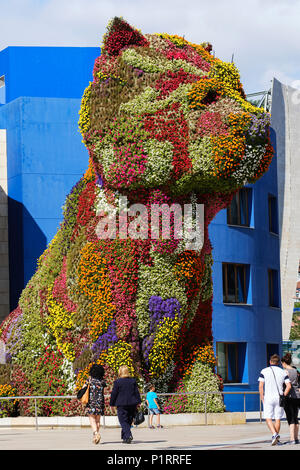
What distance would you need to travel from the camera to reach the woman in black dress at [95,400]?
13.3m

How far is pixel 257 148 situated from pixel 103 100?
2.95 meters

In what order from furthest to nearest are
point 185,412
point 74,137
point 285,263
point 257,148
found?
point 285,263 < point 74,137 < point 185,412 < point 257,148

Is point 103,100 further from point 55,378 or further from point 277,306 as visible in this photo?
point 277,306

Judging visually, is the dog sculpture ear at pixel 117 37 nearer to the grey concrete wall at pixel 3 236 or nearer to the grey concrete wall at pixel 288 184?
the grey concrete wall at pixel 3 236

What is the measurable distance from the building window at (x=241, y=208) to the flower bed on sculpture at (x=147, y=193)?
14.8m

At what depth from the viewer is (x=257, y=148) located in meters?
16.0

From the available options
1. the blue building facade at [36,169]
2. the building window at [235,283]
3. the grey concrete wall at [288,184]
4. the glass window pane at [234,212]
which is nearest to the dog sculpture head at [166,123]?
the blue building facade at [36,169]

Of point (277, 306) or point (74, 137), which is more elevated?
point (74, 137)

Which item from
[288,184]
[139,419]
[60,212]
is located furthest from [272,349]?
[139,419]

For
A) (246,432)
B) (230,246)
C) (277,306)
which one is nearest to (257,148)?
(246,432)

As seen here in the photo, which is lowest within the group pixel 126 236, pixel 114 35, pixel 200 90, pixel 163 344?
pixel 163 344

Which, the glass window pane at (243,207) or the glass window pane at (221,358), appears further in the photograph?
the glass window pane at (243,207)

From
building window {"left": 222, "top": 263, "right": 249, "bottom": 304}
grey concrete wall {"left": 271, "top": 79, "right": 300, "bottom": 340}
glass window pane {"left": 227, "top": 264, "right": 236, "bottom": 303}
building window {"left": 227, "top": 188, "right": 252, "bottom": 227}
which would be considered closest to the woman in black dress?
building window {"left": 222, "top": 263, "right": 249, "bottom": 304}

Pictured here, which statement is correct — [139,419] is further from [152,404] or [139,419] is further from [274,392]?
[274,392]
